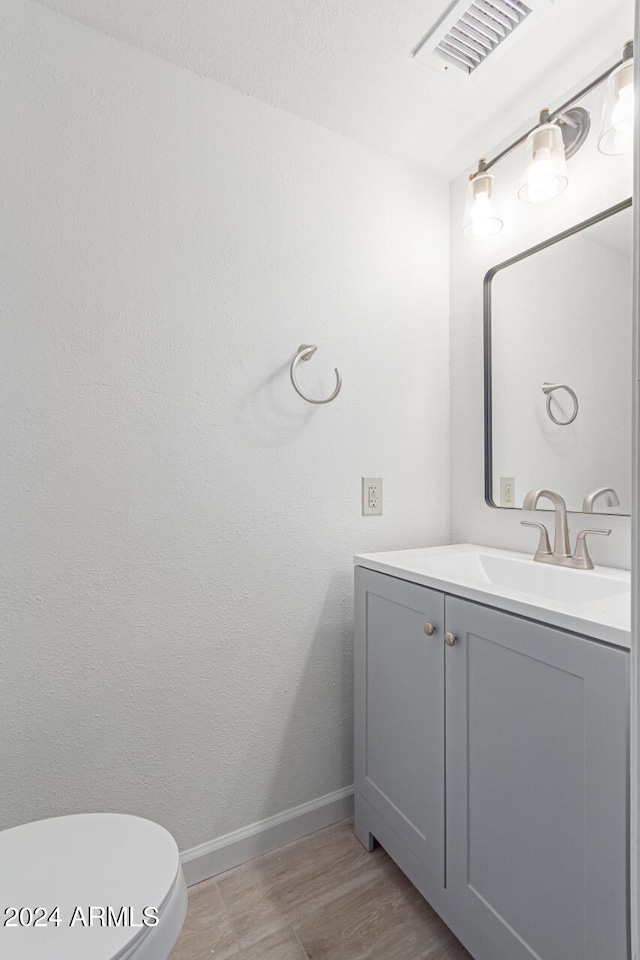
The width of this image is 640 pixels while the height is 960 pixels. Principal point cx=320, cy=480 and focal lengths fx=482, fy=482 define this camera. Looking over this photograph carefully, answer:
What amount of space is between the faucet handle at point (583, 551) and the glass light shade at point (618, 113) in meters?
0.95

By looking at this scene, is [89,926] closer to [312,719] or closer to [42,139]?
[312,719]

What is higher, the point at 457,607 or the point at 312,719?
the point at 457,607

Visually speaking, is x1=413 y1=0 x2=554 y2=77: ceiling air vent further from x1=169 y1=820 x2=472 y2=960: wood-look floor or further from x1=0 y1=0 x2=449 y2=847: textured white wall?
x1=169 y1=820 x2=472 y2=960: wood-look floor

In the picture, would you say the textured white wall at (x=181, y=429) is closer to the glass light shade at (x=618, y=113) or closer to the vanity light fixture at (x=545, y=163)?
the vanity light fixture at (x=545, y=163)

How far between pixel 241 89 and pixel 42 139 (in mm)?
590

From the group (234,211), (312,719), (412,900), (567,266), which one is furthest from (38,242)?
(412,900)

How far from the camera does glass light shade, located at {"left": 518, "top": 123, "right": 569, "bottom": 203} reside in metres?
1.30

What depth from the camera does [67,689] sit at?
119 centimetres

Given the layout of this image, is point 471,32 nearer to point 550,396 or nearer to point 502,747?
point 550,396

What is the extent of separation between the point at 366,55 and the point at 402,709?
5.70 feet

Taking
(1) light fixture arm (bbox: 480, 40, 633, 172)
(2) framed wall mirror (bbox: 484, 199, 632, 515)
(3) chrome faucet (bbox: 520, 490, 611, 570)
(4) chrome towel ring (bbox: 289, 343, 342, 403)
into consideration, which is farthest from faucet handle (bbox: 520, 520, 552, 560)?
(1) light fixture arm (bbox: 480, 40, 633, 172)

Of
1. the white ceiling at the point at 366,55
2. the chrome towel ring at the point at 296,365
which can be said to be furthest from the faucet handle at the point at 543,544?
the white ceiling at the point at 366,55

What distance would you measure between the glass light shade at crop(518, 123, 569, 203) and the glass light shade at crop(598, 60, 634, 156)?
0.11 metres

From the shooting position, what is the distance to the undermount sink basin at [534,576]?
1178 millimetres
